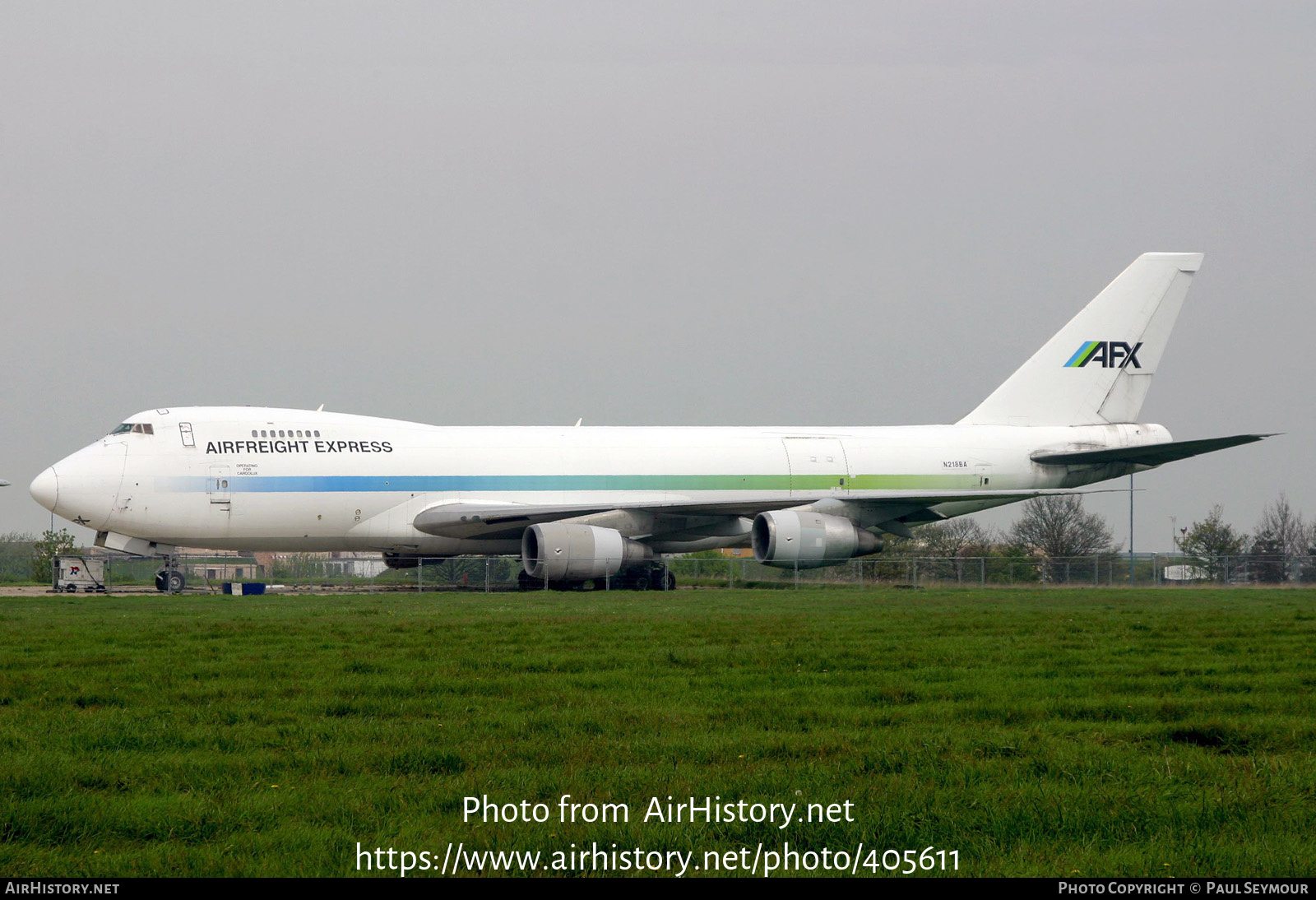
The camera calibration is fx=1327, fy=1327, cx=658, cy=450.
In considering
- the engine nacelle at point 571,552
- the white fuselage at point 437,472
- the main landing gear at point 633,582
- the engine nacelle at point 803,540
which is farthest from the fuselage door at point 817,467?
the engine nacelle at point 571,552

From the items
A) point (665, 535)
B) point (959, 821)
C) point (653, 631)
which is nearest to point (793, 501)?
point (665, 535)

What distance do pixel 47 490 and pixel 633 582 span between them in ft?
42.0

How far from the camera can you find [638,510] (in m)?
29.3

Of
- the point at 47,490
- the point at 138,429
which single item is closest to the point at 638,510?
the point at 138,429

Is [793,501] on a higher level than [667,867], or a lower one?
higher

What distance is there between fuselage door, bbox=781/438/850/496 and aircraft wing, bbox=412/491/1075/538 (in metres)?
0.44

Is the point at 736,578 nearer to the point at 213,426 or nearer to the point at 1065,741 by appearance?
the point at 213,426

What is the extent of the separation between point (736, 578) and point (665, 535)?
5988 mm

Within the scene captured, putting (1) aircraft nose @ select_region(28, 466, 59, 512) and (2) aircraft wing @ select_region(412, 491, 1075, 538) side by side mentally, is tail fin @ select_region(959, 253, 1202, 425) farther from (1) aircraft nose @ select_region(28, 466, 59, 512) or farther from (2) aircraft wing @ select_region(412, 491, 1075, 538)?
(1) aircraft nose @ select_region(28, 466, 59, 512)

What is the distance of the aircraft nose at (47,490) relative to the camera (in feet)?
87.7

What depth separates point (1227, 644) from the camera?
13391 mm

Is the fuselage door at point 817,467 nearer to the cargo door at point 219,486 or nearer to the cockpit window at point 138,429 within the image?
the cargo door at point 219,486

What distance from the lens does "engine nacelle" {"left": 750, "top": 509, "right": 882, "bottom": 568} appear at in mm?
28406

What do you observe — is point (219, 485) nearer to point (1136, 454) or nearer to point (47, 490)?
point (47, 490)
